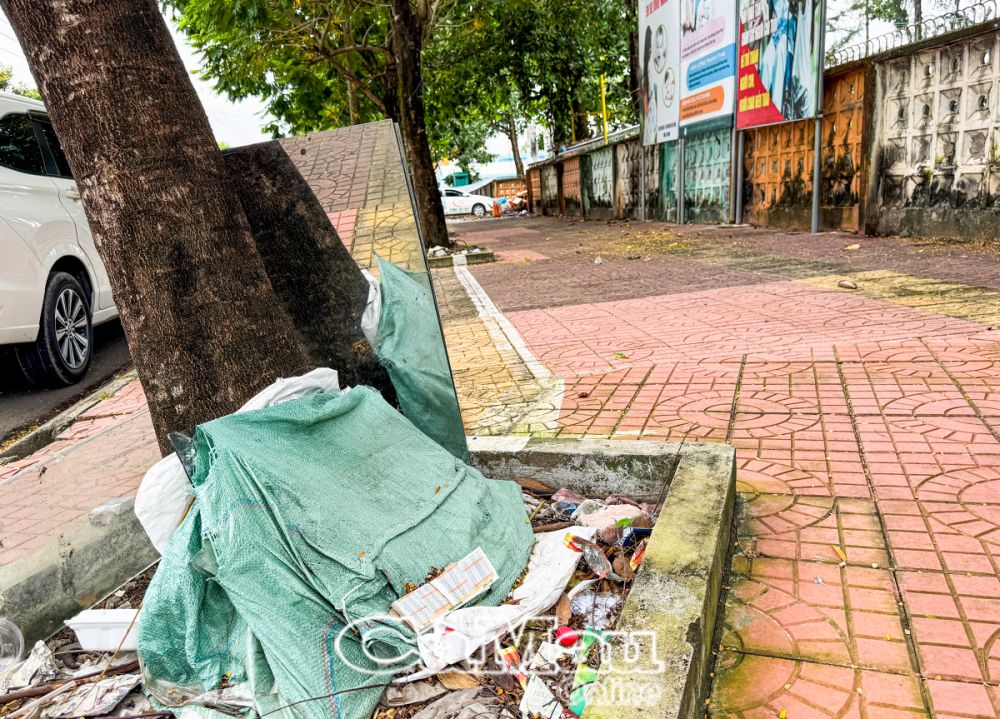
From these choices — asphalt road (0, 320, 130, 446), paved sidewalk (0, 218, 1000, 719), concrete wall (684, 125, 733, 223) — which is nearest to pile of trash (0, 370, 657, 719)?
paved sidewalk (0, 218, 1000, 719)

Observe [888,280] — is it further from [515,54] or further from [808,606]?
[515,54]

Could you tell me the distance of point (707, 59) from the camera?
12609 mm

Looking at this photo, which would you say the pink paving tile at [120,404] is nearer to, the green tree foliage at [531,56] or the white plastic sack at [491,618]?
the white plastic sack at [491,618]

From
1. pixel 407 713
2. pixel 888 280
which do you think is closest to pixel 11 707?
pixel 407 713

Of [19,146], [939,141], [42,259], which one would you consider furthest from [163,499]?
[939,141]

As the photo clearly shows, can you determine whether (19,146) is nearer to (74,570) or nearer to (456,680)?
(74,570)

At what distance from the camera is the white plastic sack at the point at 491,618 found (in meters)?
1.82

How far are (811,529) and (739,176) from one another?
1105 centimetres

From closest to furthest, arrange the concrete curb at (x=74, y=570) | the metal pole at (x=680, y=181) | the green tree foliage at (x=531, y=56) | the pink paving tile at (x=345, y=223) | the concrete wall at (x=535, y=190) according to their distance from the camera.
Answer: the concrete curb at (x=74, y=570) < the pink paving tile at (x=345, y=223) < the metal pole at (x=680, y=181) < the green tree foliage at (x=531, y=56) < the concrete wall at (x=535, y=190)

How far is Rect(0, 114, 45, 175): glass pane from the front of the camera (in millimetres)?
5172

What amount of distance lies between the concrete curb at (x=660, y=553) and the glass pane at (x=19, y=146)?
4361 mm

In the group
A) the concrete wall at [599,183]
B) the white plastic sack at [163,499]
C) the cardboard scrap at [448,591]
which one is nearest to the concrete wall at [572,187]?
the concrete wall at [599,183]

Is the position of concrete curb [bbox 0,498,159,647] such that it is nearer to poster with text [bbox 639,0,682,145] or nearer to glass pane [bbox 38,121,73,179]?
glass pane [bbox 38,121,73,179]

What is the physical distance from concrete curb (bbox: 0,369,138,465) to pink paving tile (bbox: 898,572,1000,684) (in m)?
4.85
